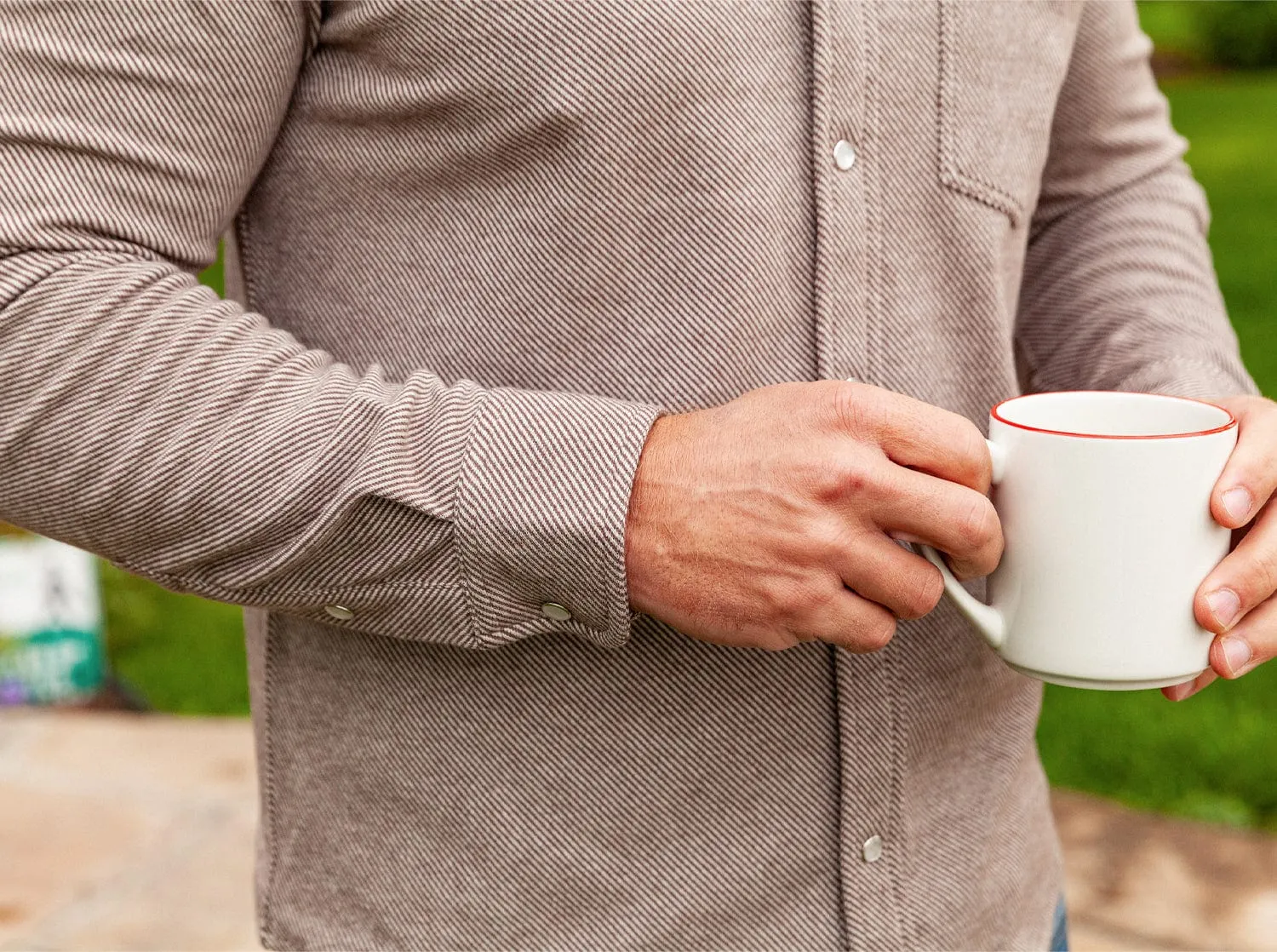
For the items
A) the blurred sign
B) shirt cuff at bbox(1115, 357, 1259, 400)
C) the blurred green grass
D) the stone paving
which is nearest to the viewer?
shirt cuff at bbox(1115, 357, 1259, 400)

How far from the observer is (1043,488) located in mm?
879

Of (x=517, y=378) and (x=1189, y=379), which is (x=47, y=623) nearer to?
(x=517, y=378)

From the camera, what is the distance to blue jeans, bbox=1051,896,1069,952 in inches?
51.5

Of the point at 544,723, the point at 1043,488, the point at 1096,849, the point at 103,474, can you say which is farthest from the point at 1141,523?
the point at 1096,849

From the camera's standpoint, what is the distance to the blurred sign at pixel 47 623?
3764 mm

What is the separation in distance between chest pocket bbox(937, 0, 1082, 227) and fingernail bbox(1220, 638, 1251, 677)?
41cm

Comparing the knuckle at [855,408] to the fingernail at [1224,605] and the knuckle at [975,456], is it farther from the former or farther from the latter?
the fingernail at [1224,605]

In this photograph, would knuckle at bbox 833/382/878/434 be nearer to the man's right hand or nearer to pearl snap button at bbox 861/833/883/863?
the man's right hand

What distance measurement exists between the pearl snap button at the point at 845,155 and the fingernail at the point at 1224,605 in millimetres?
413

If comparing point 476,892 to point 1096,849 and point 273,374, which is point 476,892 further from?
point 1096,849

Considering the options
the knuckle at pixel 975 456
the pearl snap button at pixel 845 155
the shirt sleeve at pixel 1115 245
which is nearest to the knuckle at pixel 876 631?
the knuckle at pixel 975 456

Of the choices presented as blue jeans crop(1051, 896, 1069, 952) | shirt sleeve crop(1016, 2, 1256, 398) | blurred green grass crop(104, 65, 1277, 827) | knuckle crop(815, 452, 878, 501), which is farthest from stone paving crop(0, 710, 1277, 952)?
knuckle crop(815, 452, 878, 501)

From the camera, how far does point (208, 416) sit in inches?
35.4

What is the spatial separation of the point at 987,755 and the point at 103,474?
2.54ft
